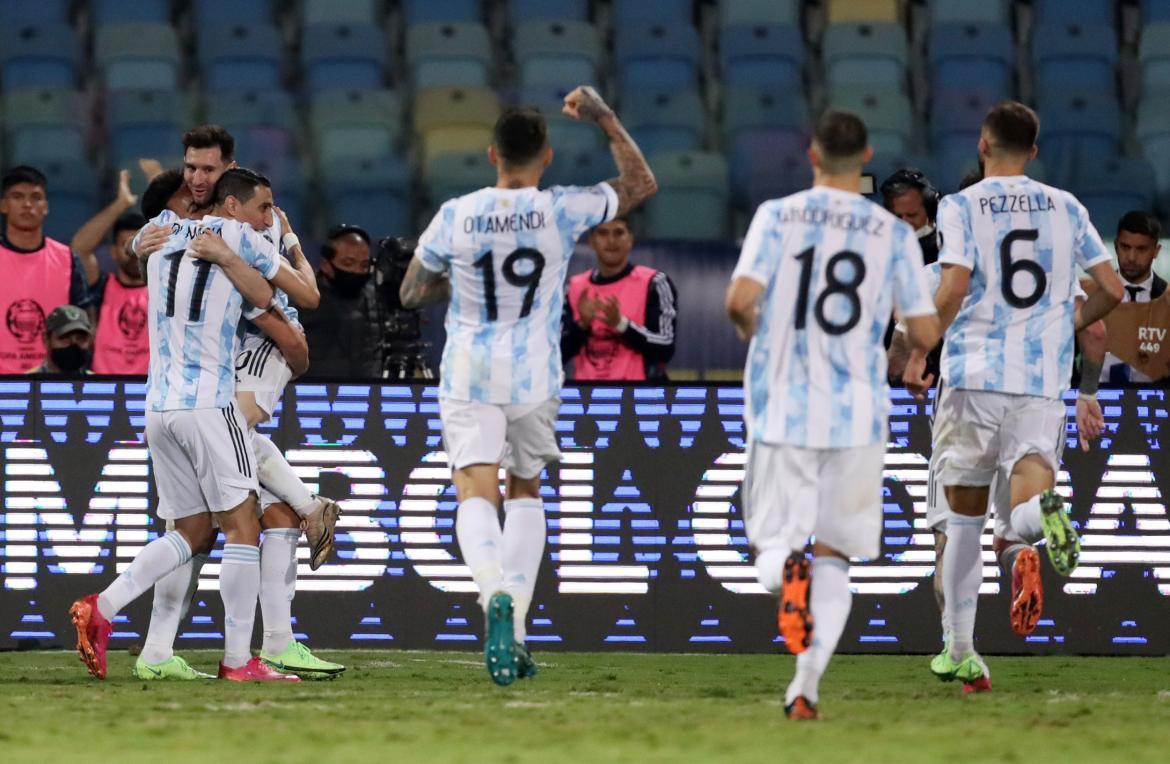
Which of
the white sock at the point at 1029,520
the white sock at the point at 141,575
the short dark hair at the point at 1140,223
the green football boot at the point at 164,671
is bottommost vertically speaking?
the green football boot at the point at 164,671

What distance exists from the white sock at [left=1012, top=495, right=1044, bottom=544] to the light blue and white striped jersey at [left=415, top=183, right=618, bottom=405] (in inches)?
70.8

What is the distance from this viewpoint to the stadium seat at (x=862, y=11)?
1700 centimetres

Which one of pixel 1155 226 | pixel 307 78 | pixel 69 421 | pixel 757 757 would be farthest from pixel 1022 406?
pixel 307 78

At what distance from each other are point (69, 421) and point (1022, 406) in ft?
14.9

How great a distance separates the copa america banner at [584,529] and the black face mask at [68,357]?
836 mm

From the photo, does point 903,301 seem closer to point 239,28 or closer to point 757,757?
point 757,757

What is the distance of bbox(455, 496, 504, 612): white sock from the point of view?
7.04m

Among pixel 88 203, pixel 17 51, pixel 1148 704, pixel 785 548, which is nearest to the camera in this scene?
pixel 785 548

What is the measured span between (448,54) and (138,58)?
99.4 inches

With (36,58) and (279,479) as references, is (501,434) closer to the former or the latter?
(279,479)

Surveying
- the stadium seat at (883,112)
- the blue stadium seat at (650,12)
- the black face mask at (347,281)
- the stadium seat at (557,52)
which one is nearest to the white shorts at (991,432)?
the black face mask at (347,281)

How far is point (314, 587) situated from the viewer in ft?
31.3

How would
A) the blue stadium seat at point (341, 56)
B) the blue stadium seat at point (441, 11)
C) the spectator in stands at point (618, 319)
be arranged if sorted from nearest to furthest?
the spectator in stands at point (618, 319) < the blue stadium seat at point (341, 56) < the blue stadium seat at point (441, 11)

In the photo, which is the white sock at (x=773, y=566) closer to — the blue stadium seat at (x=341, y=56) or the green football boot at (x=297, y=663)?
the green football boot at (x=297, y=663)
